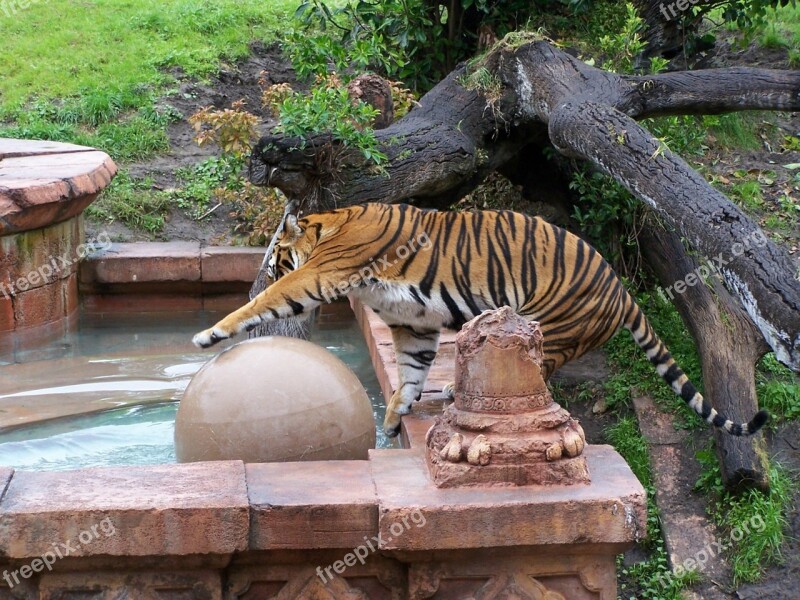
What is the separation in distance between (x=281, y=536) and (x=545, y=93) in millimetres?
4251

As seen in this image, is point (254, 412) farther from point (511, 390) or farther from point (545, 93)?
point (545, 93)

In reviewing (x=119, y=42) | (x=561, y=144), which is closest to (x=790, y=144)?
(x=561, y=144)

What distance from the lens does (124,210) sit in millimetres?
9398

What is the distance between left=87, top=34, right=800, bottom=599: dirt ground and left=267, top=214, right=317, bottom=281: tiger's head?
2.11 m

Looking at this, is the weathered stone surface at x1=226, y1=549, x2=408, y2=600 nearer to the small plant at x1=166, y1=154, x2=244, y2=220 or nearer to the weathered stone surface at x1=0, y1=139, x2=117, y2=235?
the weathered stone surface at x1=0, y1=139, x2=117, y2=235

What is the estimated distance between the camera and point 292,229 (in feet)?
17.6

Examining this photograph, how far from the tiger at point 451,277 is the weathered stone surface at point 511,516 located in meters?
1.75

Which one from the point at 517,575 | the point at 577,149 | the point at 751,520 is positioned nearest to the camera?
→ the point at 517,575

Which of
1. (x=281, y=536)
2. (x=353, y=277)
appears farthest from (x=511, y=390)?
(x=353, y=277)

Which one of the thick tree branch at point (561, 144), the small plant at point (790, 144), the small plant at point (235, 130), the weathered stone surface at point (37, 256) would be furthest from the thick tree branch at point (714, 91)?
the weathered stone surface at point (37, 256)

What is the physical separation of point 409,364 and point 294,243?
89 cm

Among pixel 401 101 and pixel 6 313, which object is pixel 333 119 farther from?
pixel 6 313

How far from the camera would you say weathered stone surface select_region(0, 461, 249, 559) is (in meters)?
3.38

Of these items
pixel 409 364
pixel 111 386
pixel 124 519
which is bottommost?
pixel 111 386
